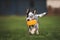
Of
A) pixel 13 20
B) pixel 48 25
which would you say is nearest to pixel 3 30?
pixel 13 20

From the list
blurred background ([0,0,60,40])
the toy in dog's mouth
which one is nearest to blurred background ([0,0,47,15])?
blurred background ([0,0,60,40])

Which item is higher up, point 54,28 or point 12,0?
point 12,0

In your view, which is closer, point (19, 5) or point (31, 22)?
point (31, 22)

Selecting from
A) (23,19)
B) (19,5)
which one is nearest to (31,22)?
(23,19)

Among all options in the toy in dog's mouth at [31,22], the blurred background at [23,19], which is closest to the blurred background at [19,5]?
the blurred background at [23,19]

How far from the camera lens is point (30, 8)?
323cm

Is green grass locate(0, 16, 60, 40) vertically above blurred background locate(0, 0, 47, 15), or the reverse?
blurred background locate(0, 0, 47, 15)

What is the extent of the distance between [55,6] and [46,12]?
9 cm

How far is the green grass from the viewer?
10.4 ft

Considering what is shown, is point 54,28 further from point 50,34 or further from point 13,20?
point 13,20

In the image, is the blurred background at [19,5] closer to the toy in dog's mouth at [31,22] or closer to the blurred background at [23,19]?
the blurred background at [23,19]

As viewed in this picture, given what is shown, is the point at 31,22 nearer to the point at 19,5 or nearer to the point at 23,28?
the point at 23,28

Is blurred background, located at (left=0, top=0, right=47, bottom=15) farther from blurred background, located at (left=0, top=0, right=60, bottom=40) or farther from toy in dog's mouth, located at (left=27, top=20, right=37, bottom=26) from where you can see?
toy in dog's mouth, located at (left=27, top=20, right=37, bottom=26)

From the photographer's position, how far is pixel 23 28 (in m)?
3.25
